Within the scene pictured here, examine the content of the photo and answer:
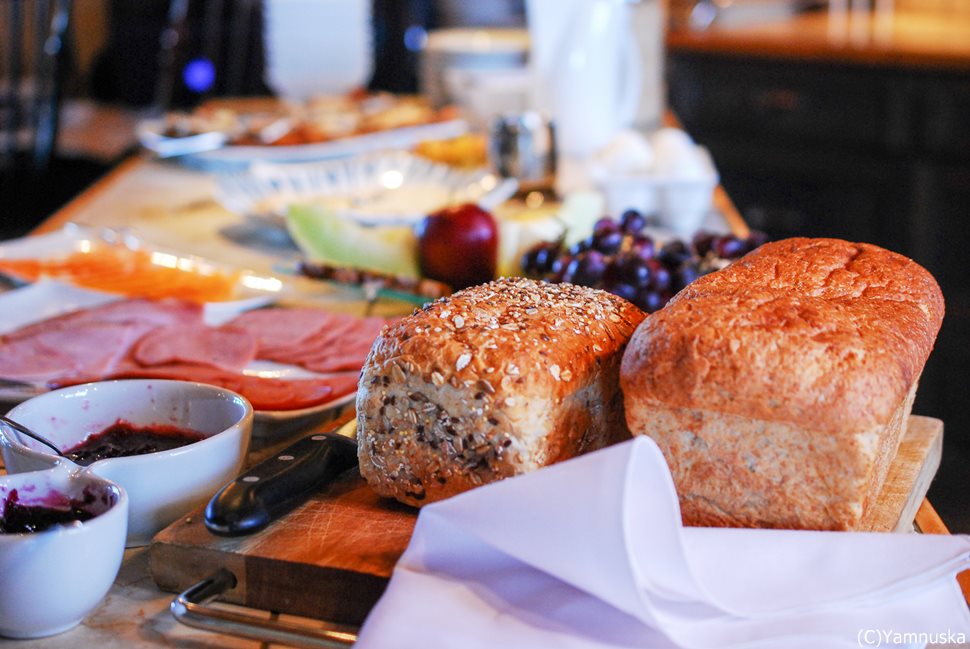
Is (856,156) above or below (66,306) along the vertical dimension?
below

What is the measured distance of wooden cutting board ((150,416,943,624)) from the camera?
0.92m

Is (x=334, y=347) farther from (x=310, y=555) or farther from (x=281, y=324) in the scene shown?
(x=310, y=555)

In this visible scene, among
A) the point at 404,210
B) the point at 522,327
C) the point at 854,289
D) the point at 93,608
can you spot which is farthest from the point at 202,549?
the point at 404,210

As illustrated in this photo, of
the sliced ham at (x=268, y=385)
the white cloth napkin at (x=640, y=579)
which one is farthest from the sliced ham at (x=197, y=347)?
the white cloth napkin at (x=640, y=579)

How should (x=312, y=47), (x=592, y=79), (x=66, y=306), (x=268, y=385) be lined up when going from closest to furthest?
(x=268, y=385), (x=66, y=306), (x=592, y=79), (x=312, y=47)

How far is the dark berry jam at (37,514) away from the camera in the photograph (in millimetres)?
897

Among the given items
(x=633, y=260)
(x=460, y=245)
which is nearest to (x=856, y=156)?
(x=460, y=245)

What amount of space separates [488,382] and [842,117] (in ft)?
12.8

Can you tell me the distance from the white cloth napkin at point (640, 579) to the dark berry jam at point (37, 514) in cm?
29

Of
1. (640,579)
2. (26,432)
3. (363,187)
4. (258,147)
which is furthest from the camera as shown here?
(258,147)

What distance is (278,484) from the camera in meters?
1.00

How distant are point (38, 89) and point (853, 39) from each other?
135 inches

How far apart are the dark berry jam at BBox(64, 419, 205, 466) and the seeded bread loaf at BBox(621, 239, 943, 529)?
50 cm

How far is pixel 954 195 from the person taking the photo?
4.03 m
